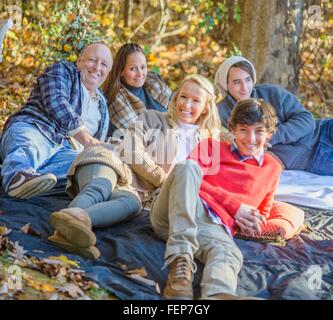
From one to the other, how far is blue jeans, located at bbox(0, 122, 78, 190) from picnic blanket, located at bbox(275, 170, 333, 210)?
58.4 inches

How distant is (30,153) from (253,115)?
146 centimetres

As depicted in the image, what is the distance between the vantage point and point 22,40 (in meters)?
8.49

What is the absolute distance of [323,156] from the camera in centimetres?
561

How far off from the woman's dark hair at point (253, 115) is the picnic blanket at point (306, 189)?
2.69 feet

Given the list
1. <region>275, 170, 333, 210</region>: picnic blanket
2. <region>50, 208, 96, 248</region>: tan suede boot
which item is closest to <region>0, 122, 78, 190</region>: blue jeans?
<region>50, 208, 96, 248</region>: tan suede boot

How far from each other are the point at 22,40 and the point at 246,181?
16.4 ft

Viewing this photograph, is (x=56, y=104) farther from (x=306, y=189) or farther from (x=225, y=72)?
(x=306, y=189)

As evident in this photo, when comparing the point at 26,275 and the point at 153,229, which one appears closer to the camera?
the point at 26,275

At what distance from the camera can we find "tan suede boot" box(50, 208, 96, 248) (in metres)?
3.65

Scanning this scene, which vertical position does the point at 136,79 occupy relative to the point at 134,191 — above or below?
above

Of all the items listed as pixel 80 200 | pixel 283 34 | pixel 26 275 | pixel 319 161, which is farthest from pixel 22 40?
pixel 26 275

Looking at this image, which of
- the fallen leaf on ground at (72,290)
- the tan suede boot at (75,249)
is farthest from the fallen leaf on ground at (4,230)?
the fallen leaf on ground at (72,290)
